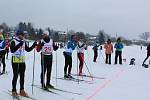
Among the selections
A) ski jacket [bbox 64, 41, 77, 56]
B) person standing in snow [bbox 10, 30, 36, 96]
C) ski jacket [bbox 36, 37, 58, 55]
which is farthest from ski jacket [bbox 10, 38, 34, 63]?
ski jacket [bbox 64, 41, 77, 56]

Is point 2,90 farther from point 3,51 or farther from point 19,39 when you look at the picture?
point 3,51

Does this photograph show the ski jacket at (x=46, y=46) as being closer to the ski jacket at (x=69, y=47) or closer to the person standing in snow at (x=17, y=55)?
the person standing in snow at (x=17, y=55)

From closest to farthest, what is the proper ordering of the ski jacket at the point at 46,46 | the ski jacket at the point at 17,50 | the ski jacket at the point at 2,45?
the ski jacket at the point at 17,50
the ski jacket at the point at 46,46
the ski jacket at the point at 2,45

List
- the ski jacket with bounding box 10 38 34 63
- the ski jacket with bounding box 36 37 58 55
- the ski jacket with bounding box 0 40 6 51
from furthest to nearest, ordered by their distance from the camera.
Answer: the ski jacket with bounding box 0 40 6 51 < the ski jacket with bounding box 36 37 58 55 < the ski jacket with bounding box 10 38 34 63

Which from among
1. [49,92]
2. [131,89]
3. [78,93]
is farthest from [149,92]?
[49,92]

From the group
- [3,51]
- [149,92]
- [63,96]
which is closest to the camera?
[63,96]

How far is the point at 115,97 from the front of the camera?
37.4 ft

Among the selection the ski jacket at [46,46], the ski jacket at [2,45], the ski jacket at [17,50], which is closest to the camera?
the ski jacket at [17,50]

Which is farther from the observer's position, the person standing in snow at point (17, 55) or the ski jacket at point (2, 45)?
the ski jacket at point (2, 45)

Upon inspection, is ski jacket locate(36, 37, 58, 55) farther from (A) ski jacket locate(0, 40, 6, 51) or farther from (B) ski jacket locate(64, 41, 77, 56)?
(A) ski jacket locate(0, 40, 6, 51)

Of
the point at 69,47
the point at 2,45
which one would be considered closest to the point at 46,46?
the point at 69,47

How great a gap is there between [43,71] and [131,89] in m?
3.54

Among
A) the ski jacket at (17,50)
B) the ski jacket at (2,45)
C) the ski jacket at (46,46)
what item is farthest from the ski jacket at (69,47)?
the ski jacket at (17,50)

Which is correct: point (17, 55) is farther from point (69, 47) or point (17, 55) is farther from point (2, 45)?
point (69, 47)
